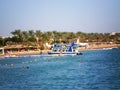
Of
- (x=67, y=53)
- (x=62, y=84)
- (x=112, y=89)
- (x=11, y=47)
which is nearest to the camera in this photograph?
(x=112, y=89)

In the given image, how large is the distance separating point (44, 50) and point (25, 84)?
13301cm

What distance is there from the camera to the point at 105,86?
41812mm

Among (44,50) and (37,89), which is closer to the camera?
(37,89)

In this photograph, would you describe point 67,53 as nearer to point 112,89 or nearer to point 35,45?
point 35,45

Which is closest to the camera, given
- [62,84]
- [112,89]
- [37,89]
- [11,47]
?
[112,89]

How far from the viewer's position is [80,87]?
138 feet

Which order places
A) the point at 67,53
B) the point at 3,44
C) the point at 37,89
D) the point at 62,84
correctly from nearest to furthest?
1. the point at 37,89
2. the point at 62,84
3. the point at 67,53
4. the point at 3,44

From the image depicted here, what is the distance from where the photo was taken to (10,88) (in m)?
44.2

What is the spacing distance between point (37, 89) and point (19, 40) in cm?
14867

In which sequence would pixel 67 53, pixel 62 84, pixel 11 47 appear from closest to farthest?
pixel 62 84 → pixel 67 53 → pixel 11 47

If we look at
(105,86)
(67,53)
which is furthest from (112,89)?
(67,53)

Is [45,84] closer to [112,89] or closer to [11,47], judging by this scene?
[112,89]

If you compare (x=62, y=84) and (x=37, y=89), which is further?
(x=62, y=84)

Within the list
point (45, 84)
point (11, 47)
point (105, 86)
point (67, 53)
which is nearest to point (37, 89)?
point (45, 84)
